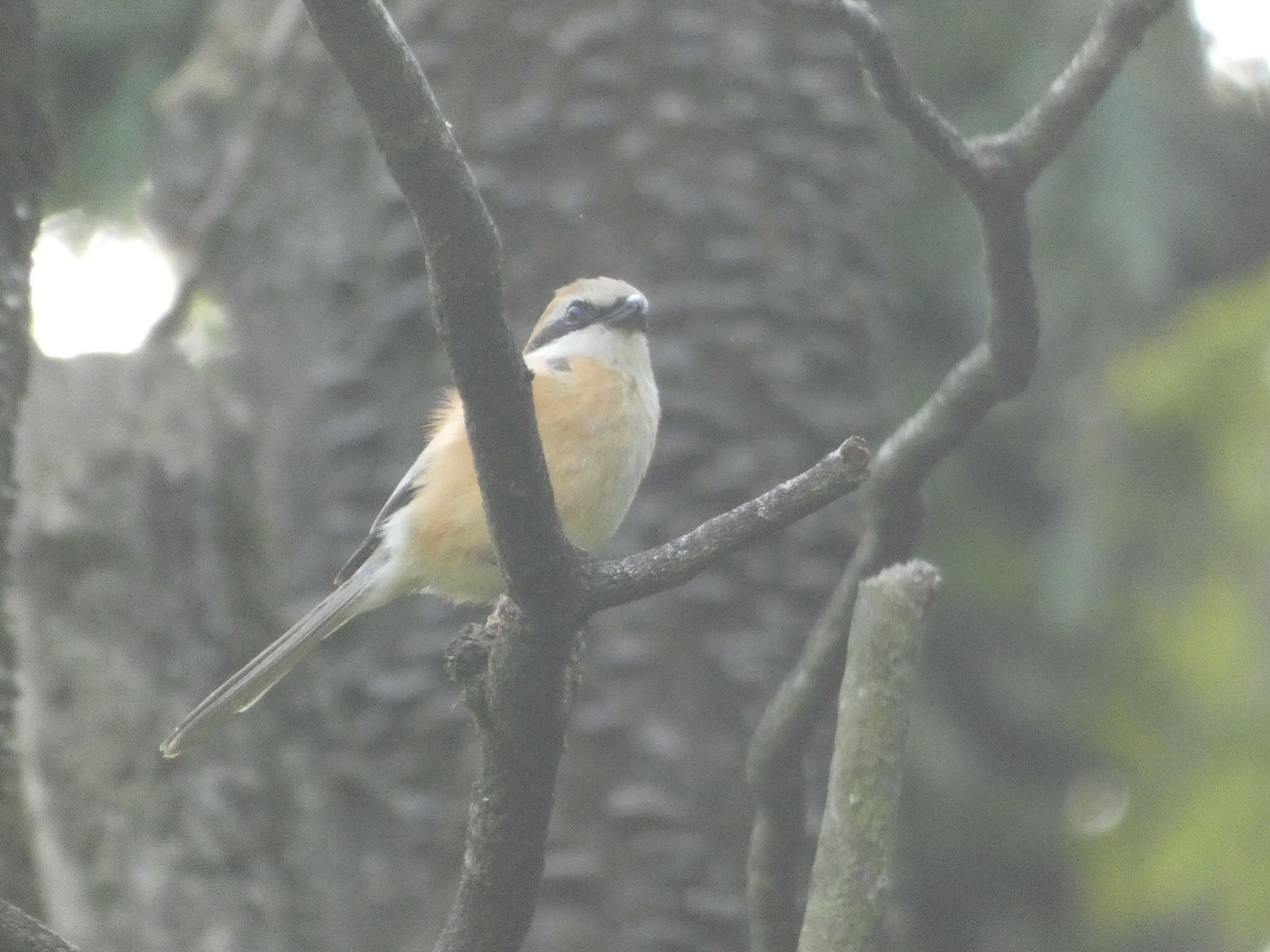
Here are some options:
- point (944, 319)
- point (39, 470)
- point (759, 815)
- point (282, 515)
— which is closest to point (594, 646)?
point (282, 515)

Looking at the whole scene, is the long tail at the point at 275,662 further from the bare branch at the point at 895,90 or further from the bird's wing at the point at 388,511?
the bare branch at the point at 895,90

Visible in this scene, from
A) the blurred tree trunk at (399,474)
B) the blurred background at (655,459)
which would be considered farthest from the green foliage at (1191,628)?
the blurred tree trunk at (399,474)

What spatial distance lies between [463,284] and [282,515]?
14.4 feet

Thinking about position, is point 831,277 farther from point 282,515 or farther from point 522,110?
point 282,515

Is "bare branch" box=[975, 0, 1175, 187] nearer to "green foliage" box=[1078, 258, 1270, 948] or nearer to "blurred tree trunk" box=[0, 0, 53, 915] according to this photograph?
"blurred tree trunk" box=[0, 0, 53, 915]

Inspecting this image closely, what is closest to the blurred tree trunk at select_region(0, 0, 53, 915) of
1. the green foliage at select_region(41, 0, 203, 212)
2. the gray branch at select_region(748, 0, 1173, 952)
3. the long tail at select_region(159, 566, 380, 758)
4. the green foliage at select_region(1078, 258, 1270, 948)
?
the long tail at select_region(159, 566, 380, 758)

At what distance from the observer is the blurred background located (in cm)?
587

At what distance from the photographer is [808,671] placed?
12.3ft

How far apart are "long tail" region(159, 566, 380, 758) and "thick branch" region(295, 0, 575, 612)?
62.2 inches

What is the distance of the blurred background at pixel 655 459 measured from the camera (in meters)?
5.87

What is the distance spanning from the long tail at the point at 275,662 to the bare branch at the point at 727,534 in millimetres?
1588

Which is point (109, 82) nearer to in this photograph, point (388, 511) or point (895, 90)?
point (388, 511)

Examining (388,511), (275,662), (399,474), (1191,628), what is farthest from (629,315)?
(1191,628)

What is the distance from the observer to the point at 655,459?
6383mm
